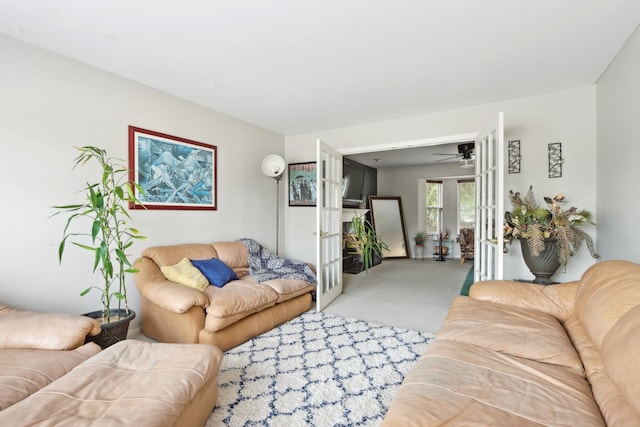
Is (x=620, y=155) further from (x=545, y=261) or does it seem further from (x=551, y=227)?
(x=545, y=261)

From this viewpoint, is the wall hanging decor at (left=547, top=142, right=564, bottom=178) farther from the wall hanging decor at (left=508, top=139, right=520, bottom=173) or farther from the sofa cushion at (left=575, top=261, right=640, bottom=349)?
the sofa cushion at (left=575, top=261, right=640, bottom=349)

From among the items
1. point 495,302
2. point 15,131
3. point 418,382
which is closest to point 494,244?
point 495,302

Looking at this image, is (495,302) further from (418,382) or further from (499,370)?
(418,382)

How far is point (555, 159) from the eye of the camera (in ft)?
9.82

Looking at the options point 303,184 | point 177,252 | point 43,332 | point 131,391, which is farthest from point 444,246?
point 43,332

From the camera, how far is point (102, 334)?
1979 mm

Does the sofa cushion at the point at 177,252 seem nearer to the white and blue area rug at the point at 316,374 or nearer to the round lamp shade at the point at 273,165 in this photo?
the white and blue area rug at the point at 316,374

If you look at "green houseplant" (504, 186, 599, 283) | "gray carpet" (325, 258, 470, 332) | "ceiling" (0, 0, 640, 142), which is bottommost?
"gray carpet" (325, 258, 470, 332)

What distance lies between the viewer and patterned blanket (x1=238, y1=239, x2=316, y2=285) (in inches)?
133

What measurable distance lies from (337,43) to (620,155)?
91.4 inches

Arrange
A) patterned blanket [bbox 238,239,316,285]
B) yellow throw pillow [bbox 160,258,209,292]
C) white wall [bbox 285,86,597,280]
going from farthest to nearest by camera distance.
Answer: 1. patterned blanket [bbox 238,239,316,285]
2. white wall [bbox 285,86,597,280]
3. yellow throw pillow [bbox 160,258,209,292]

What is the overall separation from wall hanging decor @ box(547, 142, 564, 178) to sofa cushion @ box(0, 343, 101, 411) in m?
4.00

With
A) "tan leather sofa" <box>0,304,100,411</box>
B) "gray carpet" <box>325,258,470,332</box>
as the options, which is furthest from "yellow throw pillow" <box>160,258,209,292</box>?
"gray carpet" <box>325,258,470,332</box>

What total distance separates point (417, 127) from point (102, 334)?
3697 millimetres
